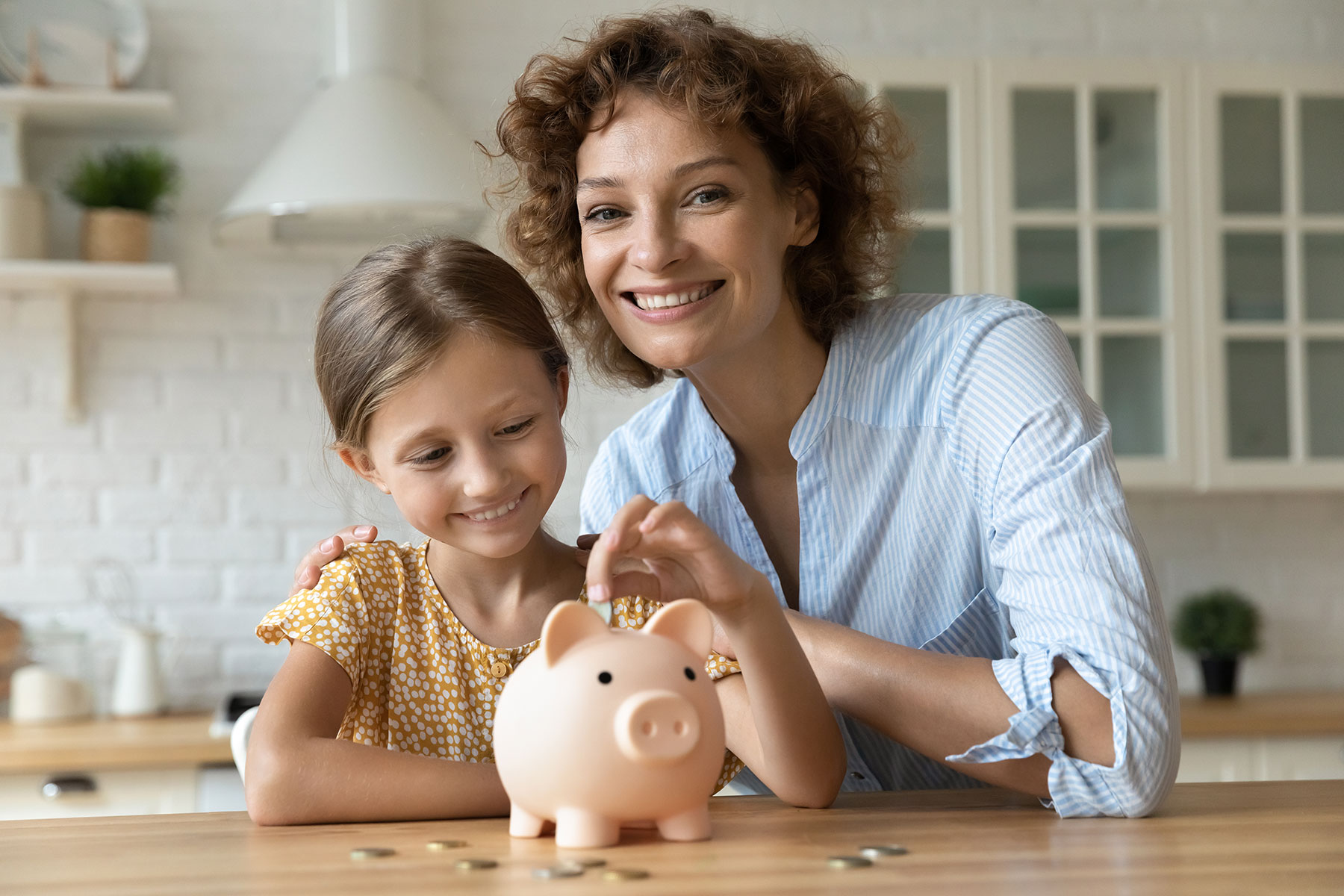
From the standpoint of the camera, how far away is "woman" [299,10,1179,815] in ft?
3.43

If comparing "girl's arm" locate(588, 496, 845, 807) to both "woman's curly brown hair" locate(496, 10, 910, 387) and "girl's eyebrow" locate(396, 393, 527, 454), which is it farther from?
"woman's curly brown hair" locate(496, 10, 910, 387)

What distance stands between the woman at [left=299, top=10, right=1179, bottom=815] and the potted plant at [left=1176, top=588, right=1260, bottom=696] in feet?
6.67

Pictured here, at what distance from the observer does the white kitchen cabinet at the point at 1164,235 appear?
3.11m

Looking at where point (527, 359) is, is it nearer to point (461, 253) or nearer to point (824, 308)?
point (461, 253)

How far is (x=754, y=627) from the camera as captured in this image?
96 centimetres

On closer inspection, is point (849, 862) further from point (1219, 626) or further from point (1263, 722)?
point (1219, 626)

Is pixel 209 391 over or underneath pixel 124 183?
underneath

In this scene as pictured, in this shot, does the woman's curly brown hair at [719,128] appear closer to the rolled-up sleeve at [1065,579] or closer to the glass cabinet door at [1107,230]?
the rolled-up sleeve at [1065,579]

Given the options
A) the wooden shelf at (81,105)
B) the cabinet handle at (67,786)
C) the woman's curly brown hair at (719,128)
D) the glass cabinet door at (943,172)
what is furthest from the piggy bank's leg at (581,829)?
the wooden shelf at (81,105)

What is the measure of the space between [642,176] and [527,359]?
24 centimetres

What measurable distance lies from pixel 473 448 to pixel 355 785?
11.1 inches

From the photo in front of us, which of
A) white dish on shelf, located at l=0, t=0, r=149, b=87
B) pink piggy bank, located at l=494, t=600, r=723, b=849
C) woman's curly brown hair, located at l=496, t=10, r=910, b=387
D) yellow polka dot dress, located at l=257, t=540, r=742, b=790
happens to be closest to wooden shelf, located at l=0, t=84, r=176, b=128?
white dish on shelf, located at l=0, t=0, r=149, b=87

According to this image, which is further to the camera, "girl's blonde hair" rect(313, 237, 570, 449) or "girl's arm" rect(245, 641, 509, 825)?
"girl's blonde hair" rect(313, 237, 570, 449)

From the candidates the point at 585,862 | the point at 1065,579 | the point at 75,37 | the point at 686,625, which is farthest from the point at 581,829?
the point at 75,37
